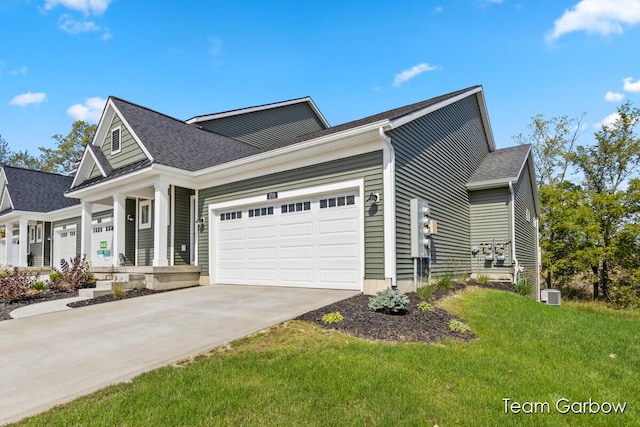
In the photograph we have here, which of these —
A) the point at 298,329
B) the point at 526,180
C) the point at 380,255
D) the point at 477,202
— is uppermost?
the point at 526,180

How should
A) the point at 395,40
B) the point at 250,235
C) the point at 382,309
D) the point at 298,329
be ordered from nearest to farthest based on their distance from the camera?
the point at 298,329, the point at 382,309, the point at 250,235, the point at 395,40

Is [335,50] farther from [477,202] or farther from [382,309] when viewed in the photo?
[382,309]

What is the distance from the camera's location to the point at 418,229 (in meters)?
8.72

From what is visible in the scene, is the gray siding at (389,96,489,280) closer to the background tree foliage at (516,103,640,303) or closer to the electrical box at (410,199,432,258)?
the electrical box at (410,199,432,258)

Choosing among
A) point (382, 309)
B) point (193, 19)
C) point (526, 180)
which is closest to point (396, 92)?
point (526, 180)

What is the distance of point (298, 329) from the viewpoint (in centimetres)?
558

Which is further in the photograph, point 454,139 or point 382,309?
point 454,139

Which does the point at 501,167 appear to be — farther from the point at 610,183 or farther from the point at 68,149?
the point at 68,149

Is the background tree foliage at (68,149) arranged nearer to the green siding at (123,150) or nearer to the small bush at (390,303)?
the green siding at (123,150)

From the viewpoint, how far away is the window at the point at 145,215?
13875 millimetres

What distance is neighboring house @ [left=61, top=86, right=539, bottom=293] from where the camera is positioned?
8.30m

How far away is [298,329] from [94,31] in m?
11.9

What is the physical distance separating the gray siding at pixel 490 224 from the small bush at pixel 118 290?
11.2 metres

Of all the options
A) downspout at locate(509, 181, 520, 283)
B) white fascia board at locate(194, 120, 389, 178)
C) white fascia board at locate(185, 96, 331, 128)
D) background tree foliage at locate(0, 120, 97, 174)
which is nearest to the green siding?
white fascia board at locate(194, 120, 389, 178)
